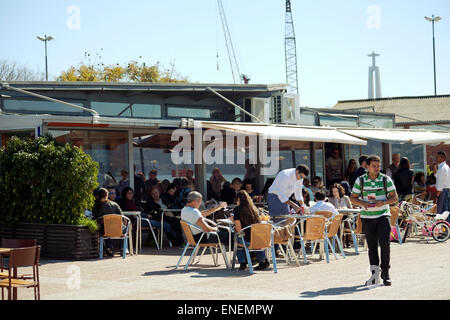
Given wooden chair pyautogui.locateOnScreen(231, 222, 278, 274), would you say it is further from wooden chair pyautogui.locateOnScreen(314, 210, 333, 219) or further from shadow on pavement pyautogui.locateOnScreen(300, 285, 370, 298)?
wooden chair pyautogui.locateOnScreen(314, 210, 333, 219)

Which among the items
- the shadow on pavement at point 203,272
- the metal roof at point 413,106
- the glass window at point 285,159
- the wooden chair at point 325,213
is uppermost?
the metal roof at point 413,106

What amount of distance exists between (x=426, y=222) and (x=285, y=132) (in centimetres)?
322

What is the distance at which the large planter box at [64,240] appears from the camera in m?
11.4

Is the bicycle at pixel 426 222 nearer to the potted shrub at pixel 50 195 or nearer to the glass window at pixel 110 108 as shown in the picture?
the potted shrub at pixel 50 195

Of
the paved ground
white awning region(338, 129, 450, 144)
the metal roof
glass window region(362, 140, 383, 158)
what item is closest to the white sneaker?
the paved ground

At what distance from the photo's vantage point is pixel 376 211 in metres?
8.44

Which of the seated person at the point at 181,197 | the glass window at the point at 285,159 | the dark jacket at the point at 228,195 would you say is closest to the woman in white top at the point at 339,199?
the dark jacket at the point at 228,195

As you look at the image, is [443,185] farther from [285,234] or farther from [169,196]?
[285,234]

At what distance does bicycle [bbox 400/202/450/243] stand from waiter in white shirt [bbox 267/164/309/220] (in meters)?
3.54

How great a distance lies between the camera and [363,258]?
448 inches

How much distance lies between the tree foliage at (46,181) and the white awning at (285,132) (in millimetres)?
2905
